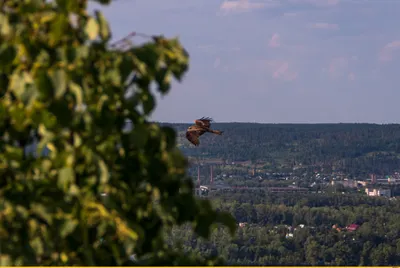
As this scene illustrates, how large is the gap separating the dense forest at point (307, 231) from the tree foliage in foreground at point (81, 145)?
139ft

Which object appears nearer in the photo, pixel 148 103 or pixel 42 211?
pixel 42 211

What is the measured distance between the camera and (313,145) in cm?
15538

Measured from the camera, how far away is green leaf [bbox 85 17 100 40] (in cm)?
320

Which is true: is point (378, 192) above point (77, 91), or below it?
below

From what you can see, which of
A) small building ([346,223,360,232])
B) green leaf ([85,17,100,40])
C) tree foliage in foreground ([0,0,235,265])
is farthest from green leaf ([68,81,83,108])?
small building ([346,223,360,232])

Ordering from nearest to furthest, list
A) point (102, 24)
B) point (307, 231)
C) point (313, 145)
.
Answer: point (102, 24)
point (307, 231)
point (313, 145)

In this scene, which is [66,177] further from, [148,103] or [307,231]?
[307,231]

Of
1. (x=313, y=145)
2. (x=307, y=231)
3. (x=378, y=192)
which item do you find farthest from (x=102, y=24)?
(x=313, y=145)

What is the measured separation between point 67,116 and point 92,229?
16.7 inches

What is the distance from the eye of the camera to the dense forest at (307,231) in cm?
6172

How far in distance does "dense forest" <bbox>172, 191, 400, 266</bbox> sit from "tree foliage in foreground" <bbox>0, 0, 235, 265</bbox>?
4239 cm

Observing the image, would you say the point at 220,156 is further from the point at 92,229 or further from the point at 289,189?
the point at 92,229

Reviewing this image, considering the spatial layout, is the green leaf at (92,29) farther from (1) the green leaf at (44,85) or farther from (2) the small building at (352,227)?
(2) the small building at (352,227)

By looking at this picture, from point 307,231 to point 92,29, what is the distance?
76768 mm
